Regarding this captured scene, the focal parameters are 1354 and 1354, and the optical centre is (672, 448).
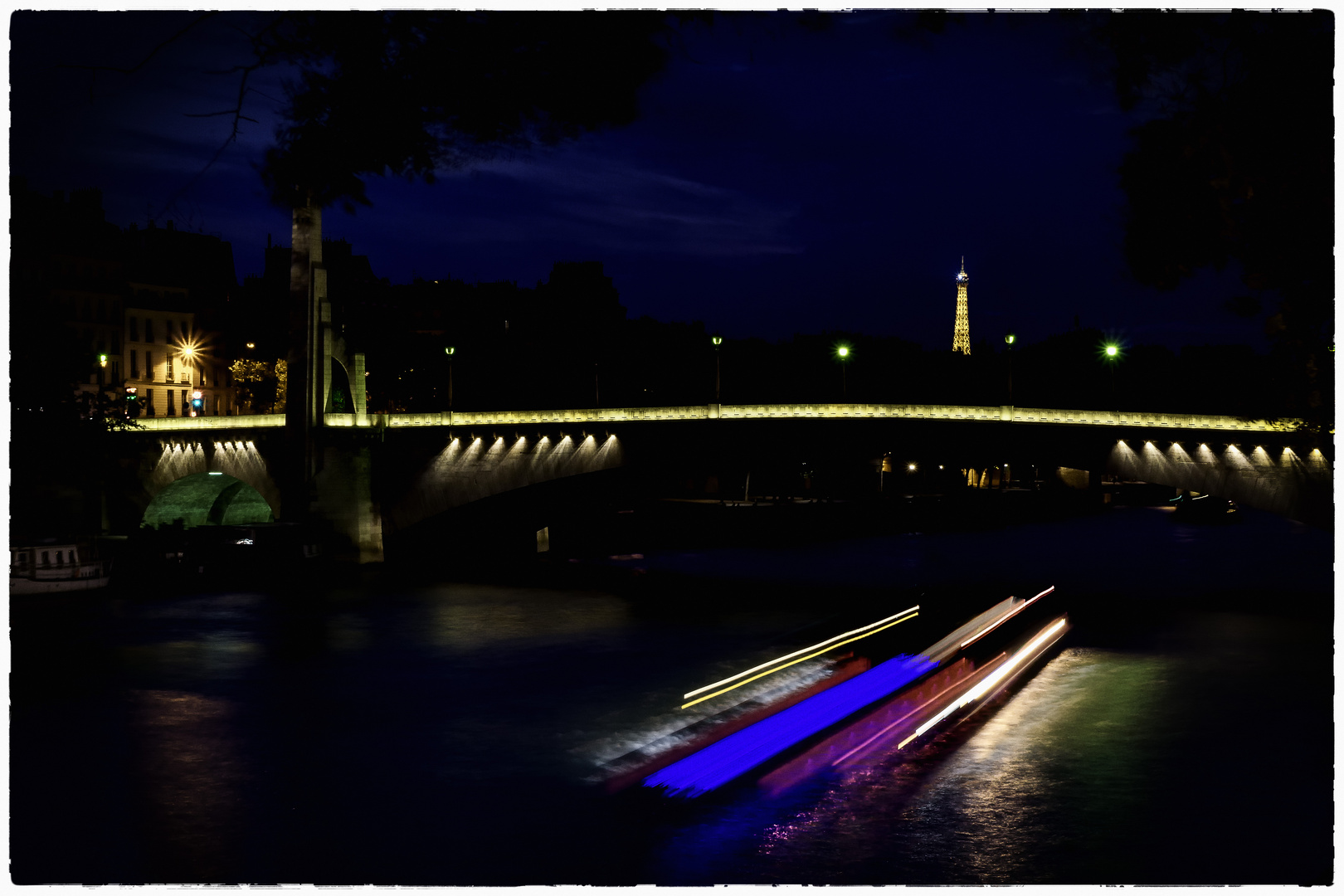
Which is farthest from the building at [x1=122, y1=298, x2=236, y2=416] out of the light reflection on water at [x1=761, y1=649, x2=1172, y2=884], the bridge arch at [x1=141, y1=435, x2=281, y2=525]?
the light reflection on water at [x1=761, y1=649, x2=1172, y2=884]

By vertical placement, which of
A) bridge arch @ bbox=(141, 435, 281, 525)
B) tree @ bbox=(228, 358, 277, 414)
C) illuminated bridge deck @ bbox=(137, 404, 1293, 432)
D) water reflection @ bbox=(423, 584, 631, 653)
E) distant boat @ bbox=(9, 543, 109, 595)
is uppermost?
tree @ bbox=(228, 358, 277, 414)

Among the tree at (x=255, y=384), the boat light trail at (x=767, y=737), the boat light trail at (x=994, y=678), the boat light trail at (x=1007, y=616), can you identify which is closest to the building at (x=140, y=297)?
the tree at (x=255, y=384)

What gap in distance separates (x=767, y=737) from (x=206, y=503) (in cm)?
5815

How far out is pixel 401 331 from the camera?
110 meters

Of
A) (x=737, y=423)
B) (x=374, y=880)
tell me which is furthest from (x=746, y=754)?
(x=737, y=423)

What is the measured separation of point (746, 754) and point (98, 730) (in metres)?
12.8

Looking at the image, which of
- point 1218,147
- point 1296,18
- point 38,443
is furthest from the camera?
point 38,443

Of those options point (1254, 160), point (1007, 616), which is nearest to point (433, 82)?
point (1254, 160)

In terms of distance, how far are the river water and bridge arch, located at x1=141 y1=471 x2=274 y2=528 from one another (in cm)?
2119

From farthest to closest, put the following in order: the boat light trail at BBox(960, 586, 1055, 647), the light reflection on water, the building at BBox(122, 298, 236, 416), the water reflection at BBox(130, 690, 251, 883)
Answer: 1. the building at BBox(122, 298, 236, 416)
2. the boat light trail at BBox(960, 586, 1055, 647)
3. the light reflection on water
4. the water reflection at BBox(130, 690, 251, 883)

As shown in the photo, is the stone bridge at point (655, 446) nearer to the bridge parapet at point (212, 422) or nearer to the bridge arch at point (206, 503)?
the bridge parapet at point (212, 422)

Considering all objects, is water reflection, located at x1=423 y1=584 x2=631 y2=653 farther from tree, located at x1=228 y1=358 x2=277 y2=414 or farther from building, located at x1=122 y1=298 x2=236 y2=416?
tree, located at x1=228 y1=358 x2=277 y2=414

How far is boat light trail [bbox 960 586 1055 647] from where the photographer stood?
35.8 m

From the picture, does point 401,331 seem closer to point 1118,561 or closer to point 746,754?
point 1118,561
